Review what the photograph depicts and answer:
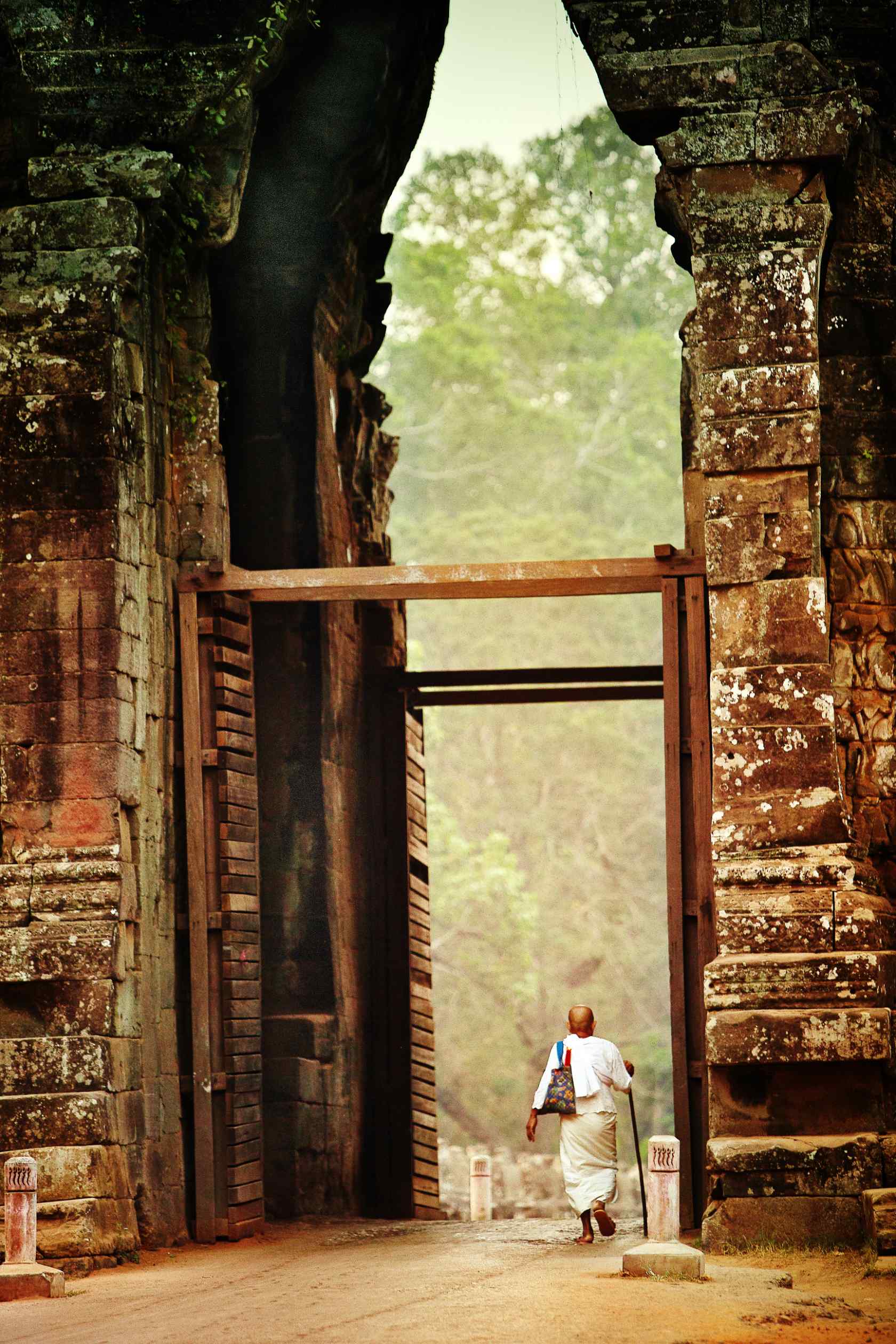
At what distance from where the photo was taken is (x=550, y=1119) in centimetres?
2917

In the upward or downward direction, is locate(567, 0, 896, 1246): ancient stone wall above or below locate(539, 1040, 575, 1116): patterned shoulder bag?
above

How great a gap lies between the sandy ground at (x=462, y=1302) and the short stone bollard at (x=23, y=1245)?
113mm

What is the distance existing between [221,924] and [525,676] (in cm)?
349

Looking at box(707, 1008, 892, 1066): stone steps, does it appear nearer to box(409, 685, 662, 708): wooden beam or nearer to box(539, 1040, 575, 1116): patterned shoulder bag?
box(539, 1040, 575, 1116): patterned shoulder bag

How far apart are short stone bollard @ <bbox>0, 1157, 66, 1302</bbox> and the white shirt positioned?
265 cm

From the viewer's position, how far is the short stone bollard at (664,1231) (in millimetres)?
7246

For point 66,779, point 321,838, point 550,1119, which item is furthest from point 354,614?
point 550,1119

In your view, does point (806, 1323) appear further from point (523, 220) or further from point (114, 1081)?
point (523, 220)

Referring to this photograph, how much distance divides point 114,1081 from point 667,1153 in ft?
10.1

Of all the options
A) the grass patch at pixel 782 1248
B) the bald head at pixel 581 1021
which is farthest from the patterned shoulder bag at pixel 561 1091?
the grass patch at pixel 782 1248

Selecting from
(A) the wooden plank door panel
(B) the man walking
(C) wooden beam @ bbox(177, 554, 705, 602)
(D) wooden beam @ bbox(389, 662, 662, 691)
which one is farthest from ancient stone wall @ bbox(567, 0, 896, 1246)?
(A) the wooden plank door panel

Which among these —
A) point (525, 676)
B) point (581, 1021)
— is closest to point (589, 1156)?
point (581, 1021)

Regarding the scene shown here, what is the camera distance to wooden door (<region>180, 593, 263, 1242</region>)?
10.2 meters

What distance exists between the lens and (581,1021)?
9430mm
